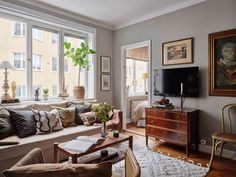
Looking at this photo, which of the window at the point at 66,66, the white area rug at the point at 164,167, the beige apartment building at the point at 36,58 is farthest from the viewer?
the window at the point at 66,66

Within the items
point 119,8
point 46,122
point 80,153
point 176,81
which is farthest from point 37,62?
point 176,81

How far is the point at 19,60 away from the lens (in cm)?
357

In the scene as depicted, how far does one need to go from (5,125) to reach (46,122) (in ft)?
1.83

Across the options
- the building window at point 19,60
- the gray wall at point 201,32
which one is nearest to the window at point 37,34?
the building window at point 19,60

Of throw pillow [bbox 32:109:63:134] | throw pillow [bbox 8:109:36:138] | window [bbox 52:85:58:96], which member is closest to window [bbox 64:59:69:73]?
window [bbox 52:85:58:96]

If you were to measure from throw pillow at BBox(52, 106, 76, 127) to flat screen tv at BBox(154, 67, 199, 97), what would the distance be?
1.82m

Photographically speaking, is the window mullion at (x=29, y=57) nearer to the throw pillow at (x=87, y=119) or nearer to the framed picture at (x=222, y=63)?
the throw pillow at (x=87, y=119)

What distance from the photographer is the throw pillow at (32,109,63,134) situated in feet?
9.21

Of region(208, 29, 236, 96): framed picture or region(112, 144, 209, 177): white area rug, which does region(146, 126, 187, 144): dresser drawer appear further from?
region(208, 29, 236, 96): framed picture

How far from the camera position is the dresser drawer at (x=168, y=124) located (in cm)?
310

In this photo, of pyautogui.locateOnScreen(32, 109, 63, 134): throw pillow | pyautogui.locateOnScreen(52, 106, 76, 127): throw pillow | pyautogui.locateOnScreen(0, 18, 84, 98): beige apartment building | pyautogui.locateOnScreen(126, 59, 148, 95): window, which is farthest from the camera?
pyautogui.locateOnScreen(126, 59, 148, 95): window

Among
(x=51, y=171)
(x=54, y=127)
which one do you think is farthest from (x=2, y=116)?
(x=51, y=171)

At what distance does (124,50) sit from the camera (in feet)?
15.6

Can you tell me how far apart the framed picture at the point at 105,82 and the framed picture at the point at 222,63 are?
8.49 feet
